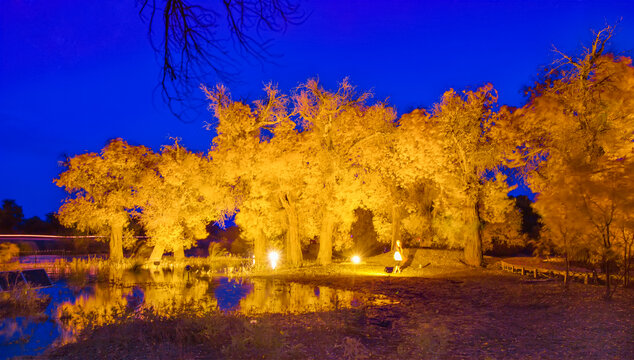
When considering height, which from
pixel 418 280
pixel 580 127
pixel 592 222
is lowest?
pixel 418 280

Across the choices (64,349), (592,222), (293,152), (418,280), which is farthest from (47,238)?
(592,222)

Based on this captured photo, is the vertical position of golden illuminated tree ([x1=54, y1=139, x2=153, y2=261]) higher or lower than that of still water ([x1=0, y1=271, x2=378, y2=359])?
higher

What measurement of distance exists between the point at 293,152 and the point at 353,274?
24.1ft

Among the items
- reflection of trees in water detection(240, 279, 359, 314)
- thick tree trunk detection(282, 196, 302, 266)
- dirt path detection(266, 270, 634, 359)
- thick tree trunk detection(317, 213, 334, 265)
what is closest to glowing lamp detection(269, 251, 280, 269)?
thick tree trunk detection(282, 196, 302, 266)

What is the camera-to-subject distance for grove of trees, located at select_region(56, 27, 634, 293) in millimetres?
18984

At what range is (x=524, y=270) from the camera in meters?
24.8

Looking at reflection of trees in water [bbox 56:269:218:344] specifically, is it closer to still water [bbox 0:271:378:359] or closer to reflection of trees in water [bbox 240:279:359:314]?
still water [bbox 0:271:378:359]

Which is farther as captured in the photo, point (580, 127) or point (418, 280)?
point (418, 280)

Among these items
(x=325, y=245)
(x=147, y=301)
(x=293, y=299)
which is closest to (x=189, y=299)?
(x=147, y=301)

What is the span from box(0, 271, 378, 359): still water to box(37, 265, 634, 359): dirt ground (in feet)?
5.71

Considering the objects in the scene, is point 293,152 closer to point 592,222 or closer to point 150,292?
point 150,292

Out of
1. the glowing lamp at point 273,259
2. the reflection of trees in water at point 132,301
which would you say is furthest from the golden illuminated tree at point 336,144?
the reflection of trees in water at point 132,301

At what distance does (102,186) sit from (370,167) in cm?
1941

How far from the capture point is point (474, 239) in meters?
28.6
